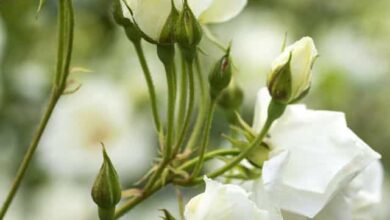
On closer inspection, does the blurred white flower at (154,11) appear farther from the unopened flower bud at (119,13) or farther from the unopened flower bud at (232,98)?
the unopened flower bud at (232,98)

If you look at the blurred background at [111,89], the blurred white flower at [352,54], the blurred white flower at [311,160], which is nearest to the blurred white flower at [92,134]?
the blurred background at [111,89]

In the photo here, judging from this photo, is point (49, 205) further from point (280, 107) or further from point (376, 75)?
point (280, 107)

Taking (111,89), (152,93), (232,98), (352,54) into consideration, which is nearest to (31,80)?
(111,89)

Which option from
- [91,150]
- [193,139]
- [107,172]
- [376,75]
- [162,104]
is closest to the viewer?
[107,172]

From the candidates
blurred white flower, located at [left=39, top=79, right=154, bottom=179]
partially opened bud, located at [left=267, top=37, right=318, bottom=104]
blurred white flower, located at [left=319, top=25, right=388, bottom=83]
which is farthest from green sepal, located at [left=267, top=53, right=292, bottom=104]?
blurred white flower, located at [left=319, top=25, right=388, bottom=83]

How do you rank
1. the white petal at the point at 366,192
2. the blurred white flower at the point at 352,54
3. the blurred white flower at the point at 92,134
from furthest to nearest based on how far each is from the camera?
the blurred white flower at the point at 352,54 < the blurred white flower at the point at 92,134 < the white petal at the point at 366,192

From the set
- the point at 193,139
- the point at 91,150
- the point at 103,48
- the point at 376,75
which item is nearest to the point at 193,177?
the point at 193,139

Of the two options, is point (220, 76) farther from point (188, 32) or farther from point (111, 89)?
point (111, 89)
